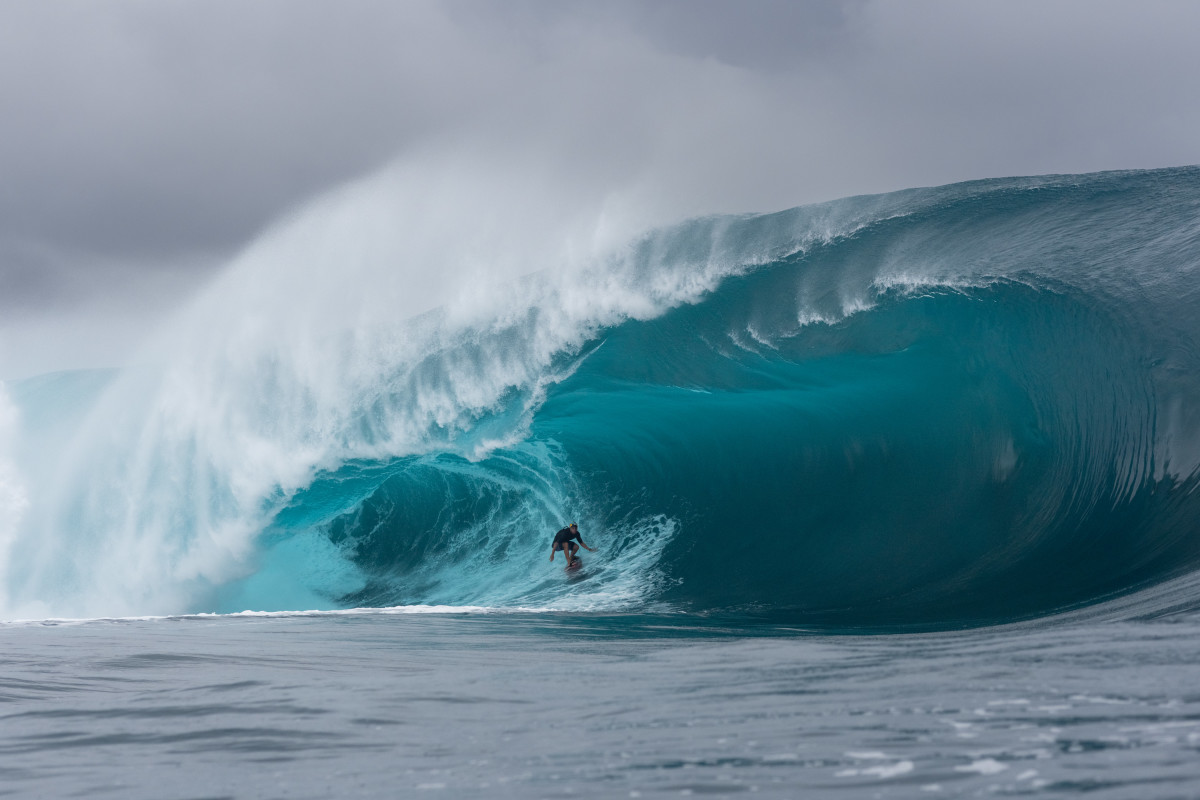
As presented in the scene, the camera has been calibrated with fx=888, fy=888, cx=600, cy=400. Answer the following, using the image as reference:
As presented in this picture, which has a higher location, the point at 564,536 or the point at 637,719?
the point at 564,536

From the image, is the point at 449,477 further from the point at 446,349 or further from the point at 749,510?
the point at 749,510

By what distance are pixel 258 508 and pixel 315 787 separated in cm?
1043

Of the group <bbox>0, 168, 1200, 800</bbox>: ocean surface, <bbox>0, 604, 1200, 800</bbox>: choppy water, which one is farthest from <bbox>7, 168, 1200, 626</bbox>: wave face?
<bbox>0, 604, 1200, 800</bbox>: choppy water

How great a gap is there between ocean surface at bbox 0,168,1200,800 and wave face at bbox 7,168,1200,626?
0.16ft

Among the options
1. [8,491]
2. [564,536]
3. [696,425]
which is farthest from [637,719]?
[8,491]

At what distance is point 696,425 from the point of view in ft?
38.5

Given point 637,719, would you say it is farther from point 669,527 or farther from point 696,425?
point 696,425

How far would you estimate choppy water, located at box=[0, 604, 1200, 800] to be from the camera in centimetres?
223

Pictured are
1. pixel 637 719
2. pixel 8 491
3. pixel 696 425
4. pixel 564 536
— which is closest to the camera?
pixel 637 719

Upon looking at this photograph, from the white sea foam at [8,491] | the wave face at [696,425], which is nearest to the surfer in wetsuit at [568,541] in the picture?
the wave face at [696,425]

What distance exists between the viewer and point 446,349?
12938mm

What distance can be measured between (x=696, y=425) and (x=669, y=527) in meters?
2.01

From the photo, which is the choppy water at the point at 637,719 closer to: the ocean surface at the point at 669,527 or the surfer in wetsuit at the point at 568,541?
the ocean surface at the point at 669,527

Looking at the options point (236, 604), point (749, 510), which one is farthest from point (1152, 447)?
point (236, 604)
